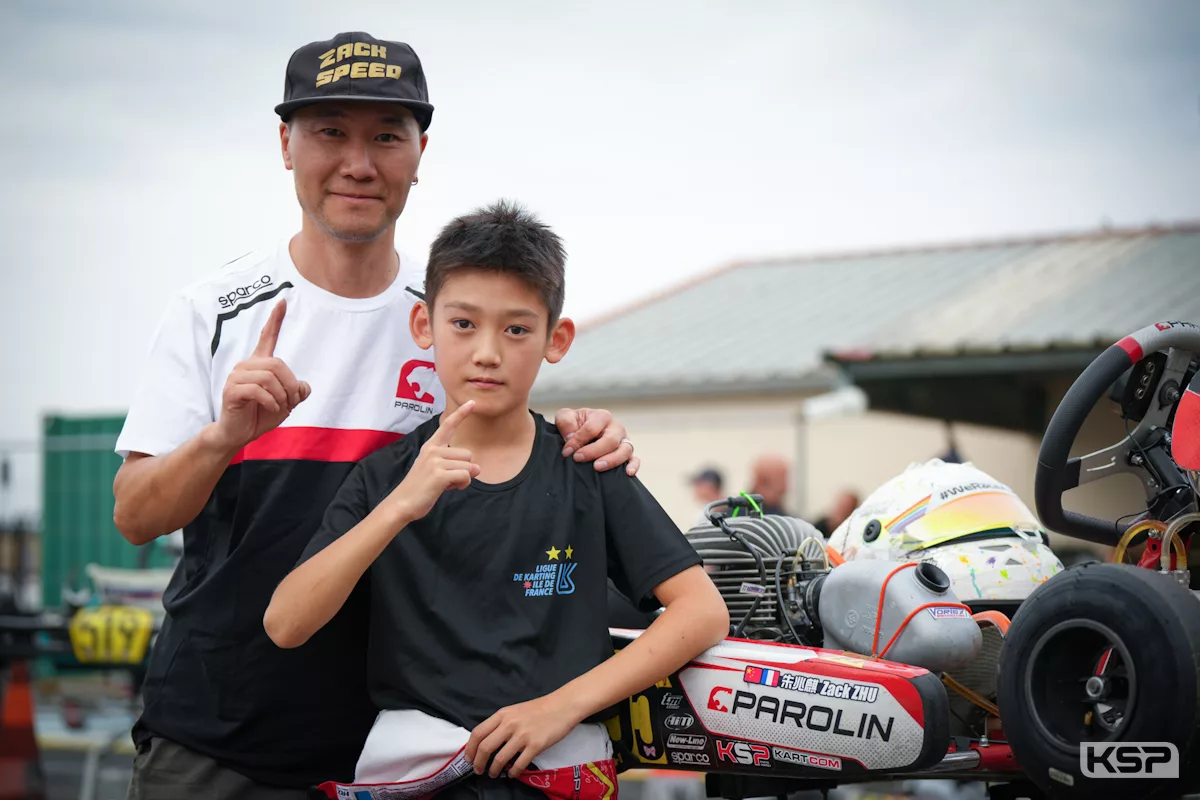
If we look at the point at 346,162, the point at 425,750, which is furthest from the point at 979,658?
the point at 346,162

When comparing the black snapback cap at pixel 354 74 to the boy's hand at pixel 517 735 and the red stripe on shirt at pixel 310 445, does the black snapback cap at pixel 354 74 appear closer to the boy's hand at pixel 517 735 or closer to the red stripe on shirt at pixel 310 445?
the red stripe on shirt at pixel 310 445

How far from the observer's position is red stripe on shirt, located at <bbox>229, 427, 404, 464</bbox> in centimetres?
267

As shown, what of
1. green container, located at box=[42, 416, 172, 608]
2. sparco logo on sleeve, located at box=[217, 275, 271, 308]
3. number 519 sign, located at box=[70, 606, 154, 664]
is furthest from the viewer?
green container, located at box=[42, 416, 172, 608]

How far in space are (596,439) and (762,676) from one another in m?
0.58

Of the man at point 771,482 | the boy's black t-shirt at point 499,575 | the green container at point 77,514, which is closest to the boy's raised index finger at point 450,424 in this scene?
the boy's black t-shirt at point 499,575

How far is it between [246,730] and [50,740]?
28.6ft

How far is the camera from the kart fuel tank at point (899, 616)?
2424 mm

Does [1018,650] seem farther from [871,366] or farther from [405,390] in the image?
[871,366]

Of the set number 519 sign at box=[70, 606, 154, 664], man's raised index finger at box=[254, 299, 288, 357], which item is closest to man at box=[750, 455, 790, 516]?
number 519 sign at box=[70, 606, 154, 664]

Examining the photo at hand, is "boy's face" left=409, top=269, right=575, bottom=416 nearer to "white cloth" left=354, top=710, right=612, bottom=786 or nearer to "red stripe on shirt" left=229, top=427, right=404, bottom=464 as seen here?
"red stripe on shirt" left=229, top=427, right=404, bottom=464

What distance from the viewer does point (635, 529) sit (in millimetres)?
2445

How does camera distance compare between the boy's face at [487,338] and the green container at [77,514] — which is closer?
A: the boy's face at [487,338]

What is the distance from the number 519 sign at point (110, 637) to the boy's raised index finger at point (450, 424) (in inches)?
257

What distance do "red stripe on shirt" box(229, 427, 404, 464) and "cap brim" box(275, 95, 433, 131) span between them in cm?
69
